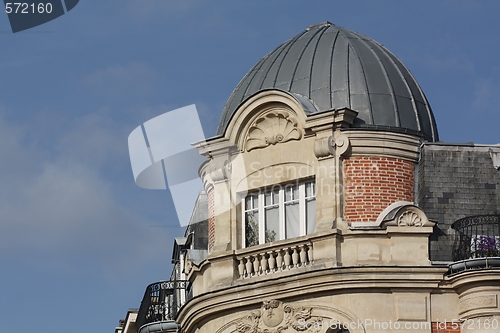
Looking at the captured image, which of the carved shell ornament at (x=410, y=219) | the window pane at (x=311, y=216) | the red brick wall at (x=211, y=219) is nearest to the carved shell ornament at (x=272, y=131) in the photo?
the window pane at (x=311, y=216)

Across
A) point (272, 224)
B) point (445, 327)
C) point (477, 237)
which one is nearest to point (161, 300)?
point (272, 224)

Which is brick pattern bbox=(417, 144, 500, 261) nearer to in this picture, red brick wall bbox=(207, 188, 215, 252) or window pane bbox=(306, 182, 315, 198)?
window pane bbox=(306, 182, 315, 198)

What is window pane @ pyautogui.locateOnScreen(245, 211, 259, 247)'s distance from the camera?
2972cm

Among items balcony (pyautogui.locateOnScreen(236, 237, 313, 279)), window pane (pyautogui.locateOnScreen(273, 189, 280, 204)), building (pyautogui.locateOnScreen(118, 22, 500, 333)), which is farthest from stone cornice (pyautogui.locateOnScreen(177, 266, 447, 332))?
window pane (pyautogui.locateOnScreen(273, 189, 280, 204))

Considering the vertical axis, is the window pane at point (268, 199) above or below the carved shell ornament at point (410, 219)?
above

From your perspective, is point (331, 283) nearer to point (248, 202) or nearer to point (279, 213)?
point (279, 213)

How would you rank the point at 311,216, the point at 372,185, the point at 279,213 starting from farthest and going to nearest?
the point at 279,213 < the point at 311,216 < the point at 372,185

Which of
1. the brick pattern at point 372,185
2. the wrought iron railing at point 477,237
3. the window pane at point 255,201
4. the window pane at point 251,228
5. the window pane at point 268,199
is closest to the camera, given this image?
the wrought iron railing at point 477,237

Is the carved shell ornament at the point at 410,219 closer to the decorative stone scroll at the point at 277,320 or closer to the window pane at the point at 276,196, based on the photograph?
the decorative stone scroll at the point at 277,320

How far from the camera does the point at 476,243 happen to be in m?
27.9

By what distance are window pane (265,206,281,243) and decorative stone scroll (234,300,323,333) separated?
1.78 m

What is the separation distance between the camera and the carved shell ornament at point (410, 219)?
28.0 metres

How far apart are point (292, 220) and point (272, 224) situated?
1.73ft

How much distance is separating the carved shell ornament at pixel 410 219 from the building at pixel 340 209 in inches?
1.1
